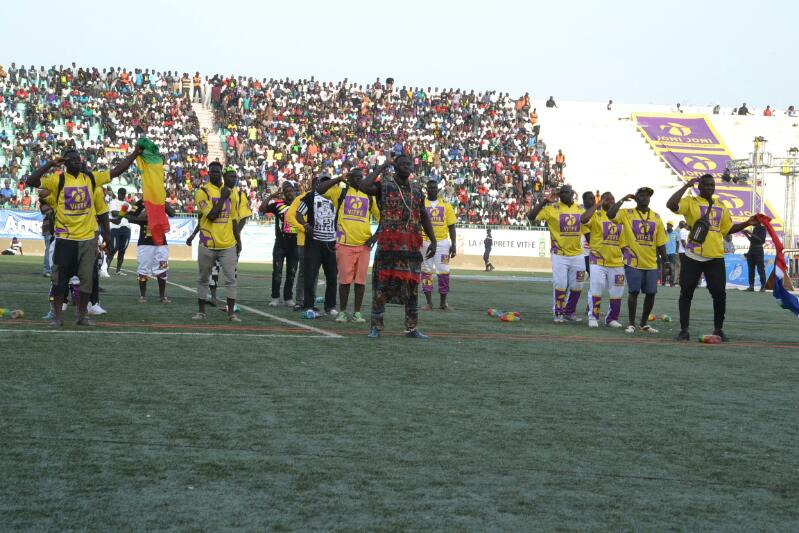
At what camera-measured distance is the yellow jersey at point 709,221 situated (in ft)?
38.3

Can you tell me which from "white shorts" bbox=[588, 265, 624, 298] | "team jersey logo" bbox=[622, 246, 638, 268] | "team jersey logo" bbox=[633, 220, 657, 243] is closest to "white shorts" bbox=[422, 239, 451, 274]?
"white shorts" bbox=[588, 265, 624, 298]

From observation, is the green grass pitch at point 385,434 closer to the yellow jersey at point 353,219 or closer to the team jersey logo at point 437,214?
the yellow jersey at point 353,219

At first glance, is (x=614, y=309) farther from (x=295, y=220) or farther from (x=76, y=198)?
(x=76, y=198)

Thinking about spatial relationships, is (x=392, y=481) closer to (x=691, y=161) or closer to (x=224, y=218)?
(x=224, y=218)

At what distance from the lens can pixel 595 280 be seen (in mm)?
14172

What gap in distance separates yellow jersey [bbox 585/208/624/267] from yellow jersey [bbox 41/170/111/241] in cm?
662

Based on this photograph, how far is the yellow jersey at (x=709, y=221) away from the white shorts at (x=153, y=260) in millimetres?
7545

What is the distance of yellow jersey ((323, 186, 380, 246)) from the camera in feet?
41.1

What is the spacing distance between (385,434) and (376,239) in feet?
18.2

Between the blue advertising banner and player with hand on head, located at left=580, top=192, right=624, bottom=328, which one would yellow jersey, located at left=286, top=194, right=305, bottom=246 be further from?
the blue advertising banner

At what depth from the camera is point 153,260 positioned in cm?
1550

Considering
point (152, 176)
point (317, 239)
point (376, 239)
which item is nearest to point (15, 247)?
point (317, 239)

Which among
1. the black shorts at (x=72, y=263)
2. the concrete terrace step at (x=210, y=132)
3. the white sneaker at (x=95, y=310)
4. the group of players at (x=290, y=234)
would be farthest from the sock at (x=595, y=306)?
the concrete terrace step at (x=210, y=132)

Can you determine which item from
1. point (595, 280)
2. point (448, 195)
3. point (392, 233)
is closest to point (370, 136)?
point (448, 195)
